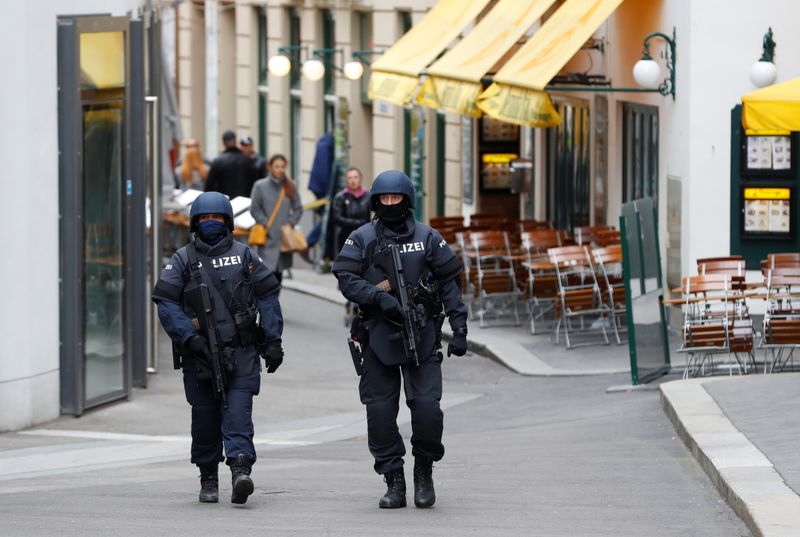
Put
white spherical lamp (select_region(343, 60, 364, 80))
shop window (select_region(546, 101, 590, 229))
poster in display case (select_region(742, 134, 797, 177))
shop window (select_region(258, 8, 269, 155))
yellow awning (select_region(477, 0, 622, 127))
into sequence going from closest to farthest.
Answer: poster in display case (select_region(742, 134, 797, 177)), yellow awning (select_region(477, 0, 622, 127)), shop window (select_region(546, 101, 590, 229)), white spherical lamp (select_region(343, 60, 364, 80)), shop window (select_region(258, 8, 269, 155))

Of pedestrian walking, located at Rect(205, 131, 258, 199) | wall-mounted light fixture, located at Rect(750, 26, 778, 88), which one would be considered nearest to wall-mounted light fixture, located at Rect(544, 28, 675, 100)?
wall-mounted light fixture, located at Rect(750, 26, 778, 88)

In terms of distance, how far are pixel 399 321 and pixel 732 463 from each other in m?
1.98

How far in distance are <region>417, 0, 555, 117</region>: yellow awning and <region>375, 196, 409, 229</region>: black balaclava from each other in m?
10.6

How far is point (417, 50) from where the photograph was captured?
23.5 metres

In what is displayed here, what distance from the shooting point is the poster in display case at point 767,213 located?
17188mm

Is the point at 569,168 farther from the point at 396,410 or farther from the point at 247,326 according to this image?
the point at 396,410

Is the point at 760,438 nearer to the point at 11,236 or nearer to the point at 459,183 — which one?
the point at 11,236

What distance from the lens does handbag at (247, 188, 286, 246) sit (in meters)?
19.3

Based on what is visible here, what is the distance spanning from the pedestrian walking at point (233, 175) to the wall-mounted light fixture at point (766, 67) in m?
8.37

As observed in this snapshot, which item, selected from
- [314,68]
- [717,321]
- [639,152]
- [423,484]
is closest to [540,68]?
[639,152]

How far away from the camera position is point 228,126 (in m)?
39.9

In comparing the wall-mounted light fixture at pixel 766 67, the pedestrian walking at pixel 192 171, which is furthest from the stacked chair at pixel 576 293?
the pedestrian walking at pixel 192 171

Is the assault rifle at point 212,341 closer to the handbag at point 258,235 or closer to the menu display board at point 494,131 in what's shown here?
the handbag at point 258,235

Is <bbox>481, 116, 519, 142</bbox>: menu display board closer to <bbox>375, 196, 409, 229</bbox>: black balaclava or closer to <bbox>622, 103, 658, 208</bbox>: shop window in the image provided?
<bbox>622, 103, 658, 208</bbox>: shop window
